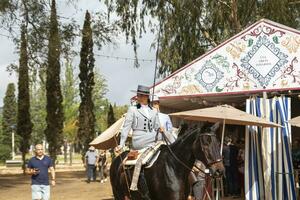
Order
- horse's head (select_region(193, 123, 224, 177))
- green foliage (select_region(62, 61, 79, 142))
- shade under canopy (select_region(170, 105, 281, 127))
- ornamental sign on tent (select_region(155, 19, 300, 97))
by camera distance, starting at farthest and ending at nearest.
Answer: green foliage (select_region(62, 61, 79, 142)) < ornamental sign on tent (select_region(155, 19, 300, 97)) < shade under canopy (select_region(170, 105, 281, 127)) < horse's head (select_region(193, 123, 224, 177))

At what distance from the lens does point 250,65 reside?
44.1 feet

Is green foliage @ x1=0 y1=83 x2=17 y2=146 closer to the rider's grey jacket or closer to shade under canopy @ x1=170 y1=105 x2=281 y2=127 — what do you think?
shade under canopy @ x1=170 y1=105 x2=281 y2=127

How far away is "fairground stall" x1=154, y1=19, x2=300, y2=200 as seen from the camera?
12727 millimetres

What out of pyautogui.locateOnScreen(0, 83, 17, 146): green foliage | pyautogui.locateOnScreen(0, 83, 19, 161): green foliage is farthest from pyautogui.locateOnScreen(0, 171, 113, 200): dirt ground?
pyautogui.locateOnScreen(0, 83, 17, 146): green foliage

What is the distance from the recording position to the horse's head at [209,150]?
22.7ft

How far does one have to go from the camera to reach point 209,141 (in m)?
7.09

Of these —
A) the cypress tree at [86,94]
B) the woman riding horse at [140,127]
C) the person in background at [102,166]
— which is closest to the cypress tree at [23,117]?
the cypress tree at [86,94]

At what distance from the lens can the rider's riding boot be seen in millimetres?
7566

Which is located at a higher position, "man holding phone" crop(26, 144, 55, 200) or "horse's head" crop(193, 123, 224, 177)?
"horse's head" crop(193, 123, 224, 177)

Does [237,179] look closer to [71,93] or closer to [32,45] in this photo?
[32,45]

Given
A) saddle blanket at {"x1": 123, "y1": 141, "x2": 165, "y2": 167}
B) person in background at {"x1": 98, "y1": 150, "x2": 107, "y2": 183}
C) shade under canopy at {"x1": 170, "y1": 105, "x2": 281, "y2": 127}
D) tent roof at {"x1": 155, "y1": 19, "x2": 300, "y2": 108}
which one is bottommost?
person in background at {"x1": 98, "y1": 150, "x2": 107, "y2": 183}

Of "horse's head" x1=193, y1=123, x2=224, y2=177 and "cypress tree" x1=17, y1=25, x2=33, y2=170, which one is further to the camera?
"cypress tree" x1=17, y1=25, x2=33, y2=170

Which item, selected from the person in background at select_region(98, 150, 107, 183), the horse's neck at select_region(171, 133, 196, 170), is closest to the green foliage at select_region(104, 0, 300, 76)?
the person in background at select_region(98, 150, 107, 183)

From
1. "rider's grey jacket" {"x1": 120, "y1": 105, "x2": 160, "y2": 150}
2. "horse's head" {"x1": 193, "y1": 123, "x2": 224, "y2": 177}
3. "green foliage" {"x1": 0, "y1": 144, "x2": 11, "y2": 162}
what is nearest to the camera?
"horse's head" {"x1": 193, "y1": 123, "x2": 224, "y2": 177}
